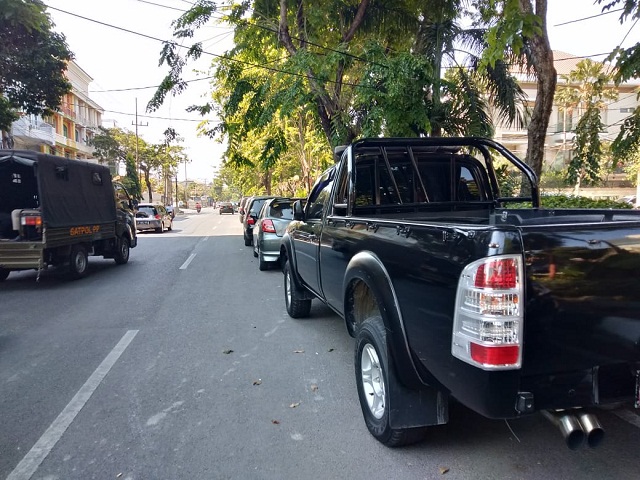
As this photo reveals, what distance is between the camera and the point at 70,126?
48312mm

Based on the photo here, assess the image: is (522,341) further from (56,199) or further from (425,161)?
(56,199)

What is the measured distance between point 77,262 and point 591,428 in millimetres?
10383

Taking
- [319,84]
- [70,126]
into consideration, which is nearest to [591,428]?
[319,84]

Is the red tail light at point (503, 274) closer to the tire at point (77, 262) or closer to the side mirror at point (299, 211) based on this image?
the side mirror at point (299, 211)

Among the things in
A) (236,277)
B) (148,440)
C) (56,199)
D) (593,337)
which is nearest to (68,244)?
(56,199)

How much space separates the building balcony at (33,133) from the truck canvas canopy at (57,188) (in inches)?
911

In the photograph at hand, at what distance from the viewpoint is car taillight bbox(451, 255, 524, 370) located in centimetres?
228

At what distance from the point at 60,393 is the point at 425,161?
4094 mm

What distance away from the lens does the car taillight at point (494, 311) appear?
7.47 ft

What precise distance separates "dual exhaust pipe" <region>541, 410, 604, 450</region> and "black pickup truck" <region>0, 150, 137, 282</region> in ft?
30.6

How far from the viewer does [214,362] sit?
524 centimetres

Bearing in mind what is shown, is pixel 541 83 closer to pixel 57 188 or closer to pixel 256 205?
pixel 256 205

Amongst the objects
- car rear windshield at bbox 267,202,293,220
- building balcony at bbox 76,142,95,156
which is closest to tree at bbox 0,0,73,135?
car rear windshield at bbox 267,202,293,220

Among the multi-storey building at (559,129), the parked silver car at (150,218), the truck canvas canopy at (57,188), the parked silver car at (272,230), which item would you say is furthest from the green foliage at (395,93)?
the multi-storey building at (559,129)
